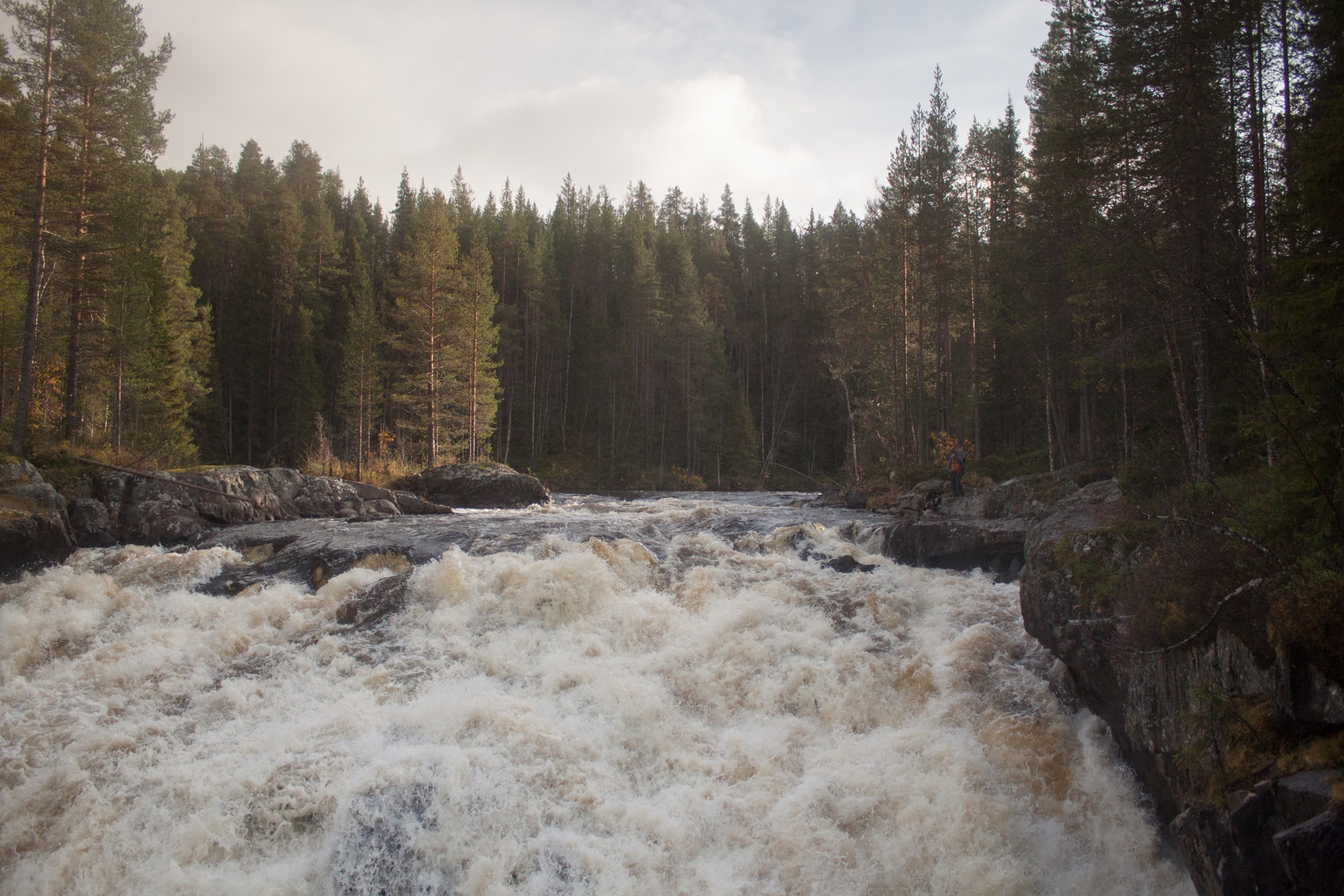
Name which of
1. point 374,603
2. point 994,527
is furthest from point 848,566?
point 374,603

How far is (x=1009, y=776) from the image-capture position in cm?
648

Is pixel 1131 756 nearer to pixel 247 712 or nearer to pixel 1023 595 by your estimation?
pixel 1023 595

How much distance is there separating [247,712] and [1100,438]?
83.7 ft

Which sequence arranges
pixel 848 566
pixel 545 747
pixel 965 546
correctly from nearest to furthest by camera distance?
1. pixel 545 747
2. pixel 848 566
3. pixel 965 546

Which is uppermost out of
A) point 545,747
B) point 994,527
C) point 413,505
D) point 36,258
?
point 36,258

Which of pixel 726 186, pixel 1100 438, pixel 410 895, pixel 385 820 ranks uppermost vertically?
pixel 726 186

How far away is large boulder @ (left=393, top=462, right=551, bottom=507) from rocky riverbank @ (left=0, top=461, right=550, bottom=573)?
11.4 ft

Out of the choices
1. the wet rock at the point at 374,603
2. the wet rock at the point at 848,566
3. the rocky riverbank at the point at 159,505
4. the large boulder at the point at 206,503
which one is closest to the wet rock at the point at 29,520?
the rocky riverbank at the point at 159,505

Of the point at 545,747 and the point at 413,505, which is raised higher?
the point at 413,505

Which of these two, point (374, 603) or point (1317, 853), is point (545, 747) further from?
point (1317, 853)

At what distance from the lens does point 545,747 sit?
6871 mm

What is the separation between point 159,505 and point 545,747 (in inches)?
523

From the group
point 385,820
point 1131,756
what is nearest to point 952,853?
point 1131,756

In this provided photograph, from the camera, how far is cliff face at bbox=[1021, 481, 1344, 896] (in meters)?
3.80
